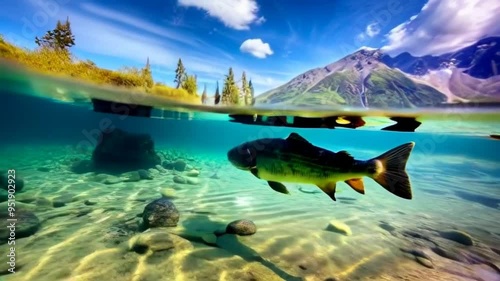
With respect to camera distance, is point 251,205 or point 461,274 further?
point 251,205

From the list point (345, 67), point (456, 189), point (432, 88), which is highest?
point (345, 67)

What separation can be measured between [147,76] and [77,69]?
3056 millimetres

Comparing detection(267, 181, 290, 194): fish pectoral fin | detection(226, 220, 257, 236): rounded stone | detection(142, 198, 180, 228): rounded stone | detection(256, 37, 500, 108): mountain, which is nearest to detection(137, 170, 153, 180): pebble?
detection(256, 37, 500, 108): mountain

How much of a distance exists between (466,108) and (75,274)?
15.6 meters

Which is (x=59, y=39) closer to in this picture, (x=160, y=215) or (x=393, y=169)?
(x=160, y=215)

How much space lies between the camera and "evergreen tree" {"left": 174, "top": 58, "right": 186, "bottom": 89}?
12197 millimetres

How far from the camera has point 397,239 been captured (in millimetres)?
7352

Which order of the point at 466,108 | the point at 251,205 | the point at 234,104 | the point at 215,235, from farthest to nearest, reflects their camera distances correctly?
1. the point at 234,104
2. the point at 466,108
3. the point at 251,205
4. the point at 215,235

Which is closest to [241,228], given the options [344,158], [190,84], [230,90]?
[344,158]

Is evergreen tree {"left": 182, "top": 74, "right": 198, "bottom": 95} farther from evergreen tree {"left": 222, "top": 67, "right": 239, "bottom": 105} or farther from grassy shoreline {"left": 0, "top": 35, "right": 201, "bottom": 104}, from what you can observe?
evergreen tree {"left": 222, "top": 67, "right": 239, "bottom": 105}

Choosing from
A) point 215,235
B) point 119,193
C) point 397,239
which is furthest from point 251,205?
point 119,193

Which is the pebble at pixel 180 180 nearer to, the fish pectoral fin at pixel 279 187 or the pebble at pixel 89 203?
the pebble at pixel 89 203

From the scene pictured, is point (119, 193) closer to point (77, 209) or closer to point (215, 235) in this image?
point (77, 209)

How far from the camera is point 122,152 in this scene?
17.0m
